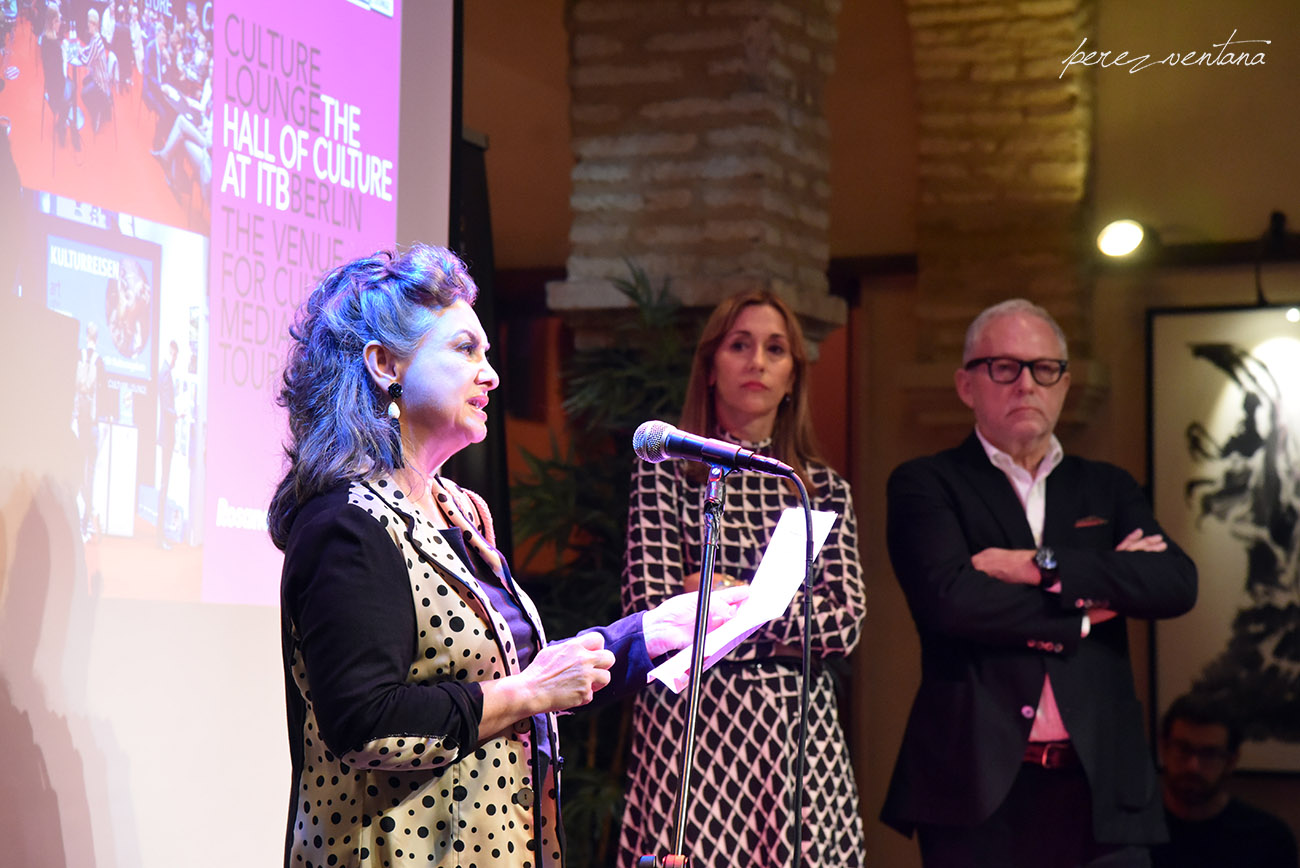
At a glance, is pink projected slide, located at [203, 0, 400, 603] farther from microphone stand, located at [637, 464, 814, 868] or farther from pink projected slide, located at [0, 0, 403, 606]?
microphone stand, located at [637, 464, 814, 868]

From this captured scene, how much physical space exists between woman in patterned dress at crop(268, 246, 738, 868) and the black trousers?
1422 mm

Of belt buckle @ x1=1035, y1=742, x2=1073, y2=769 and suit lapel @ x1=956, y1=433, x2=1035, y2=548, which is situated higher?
suit lapel @ x1=956, y1=433, x2=1035, y2=548

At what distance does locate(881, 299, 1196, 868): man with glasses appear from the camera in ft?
10.8

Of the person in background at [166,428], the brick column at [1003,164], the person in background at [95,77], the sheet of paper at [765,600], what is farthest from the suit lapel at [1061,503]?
the brick column at [1003,164]

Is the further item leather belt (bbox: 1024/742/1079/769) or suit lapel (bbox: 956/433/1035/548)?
suit lapel (bbox: 956/433/1035/548)

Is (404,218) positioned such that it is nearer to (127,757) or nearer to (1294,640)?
(127,757)

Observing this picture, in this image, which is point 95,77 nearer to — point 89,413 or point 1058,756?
point 89,413

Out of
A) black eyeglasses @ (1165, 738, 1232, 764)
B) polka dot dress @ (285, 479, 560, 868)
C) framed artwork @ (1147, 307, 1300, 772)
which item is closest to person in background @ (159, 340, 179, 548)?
polka dot dress @ (285, 479, 560, 868)

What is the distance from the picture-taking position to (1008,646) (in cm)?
341

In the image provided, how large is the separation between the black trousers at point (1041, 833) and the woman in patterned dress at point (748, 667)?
29 centimetres

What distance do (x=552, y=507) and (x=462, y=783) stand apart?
2.92 meters

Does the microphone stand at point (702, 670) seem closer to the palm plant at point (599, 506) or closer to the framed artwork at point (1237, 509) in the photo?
the palm plant at point (599, 506)

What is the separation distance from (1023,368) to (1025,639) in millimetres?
683

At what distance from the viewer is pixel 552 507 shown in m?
5.00
